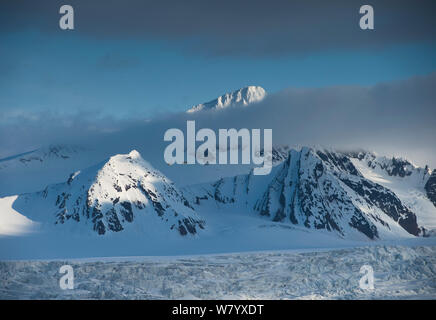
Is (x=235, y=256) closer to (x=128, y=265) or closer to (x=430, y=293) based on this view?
(x=128, y=265)

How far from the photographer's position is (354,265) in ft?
419

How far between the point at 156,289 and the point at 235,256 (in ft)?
113

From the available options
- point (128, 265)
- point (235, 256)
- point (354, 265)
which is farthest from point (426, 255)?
point (128, 265)

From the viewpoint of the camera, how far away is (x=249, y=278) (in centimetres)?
12588

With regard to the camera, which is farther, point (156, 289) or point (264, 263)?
point (264, 263)

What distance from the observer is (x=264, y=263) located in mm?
136250

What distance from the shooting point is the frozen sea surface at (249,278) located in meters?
116

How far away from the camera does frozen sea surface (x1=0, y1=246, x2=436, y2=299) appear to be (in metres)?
116

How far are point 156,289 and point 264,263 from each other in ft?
84.2

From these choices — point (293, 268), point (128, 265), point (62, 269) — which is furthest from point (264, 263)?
point (62, 269)
